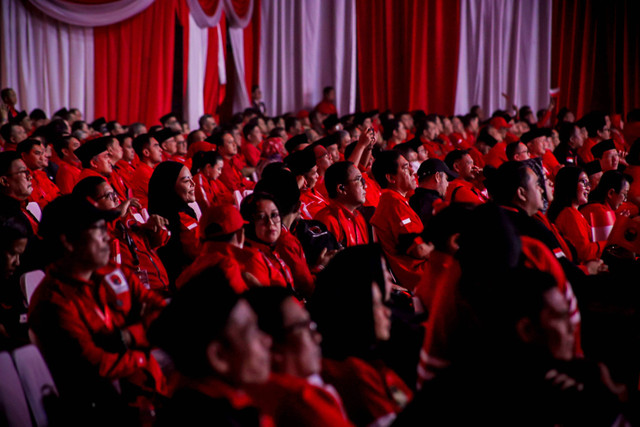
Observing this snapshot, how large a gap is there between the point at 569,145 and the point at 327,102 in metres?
6.22

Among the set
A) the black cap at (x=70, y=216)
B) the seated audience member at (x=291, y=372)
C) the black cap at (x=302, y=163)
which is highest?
the black cap at (x=70, y=216)

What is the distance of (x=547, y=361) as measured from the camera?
1.72 meters

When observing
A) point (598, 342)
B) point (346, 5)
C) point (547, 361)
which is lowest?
point (598, 342)

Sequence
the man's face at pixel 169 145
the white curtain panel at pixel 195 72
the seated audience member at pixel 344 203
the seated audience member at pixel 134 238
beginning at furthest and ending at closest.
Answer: the white curtain panel at pixel 195 72, the man's face at pixel 169 145, the seated audience member at pixel 344 203, the seated audience member at pixel 134 238

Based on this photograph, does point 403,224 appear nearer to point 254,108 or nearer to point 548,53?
point 254,108

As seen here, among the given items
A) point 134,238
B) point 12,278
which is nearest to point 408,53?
point 134,238

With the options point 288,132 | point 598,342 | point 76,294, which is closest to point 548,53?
point 288,132

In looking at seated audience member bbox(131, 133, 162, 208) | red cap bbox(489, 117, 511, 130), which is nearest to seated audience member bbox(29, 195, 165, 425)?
seated audience member bbox(131, 133, 162, 208)

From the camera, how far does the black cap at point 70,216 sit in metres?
2.17

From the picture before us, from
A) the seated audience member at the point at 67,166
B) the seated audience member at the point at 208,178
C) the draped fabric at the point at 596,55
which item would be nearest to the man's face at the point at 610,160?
the seated audience member at the point at 208,178

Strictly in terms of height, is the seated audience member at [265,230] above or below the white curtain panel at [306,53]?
below

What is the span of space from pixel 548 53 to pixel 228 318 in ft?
46.7

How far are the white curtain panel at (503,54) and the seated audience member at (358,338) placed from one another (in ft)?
40.2

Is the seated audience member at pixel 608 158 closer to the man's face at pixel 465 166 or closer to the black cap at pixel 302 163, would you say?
the man's face at pixel 465 166
